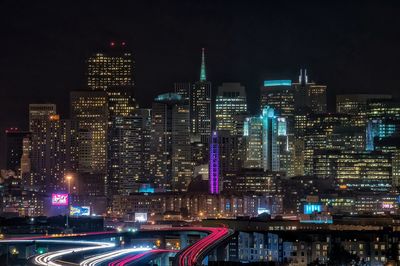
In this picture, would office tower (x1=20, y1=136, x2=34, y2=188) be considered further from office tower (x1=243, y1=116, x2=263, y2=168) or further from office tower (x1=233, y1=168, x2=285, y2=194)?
office tower (x1=243, y1=116, x2=263, y2=168)

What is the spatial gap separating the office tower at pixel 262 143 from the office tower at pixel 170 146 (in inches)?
266

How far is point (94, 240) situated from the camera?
78750 millimetres

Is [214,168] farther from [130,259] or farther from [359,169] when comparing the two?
[130,259]

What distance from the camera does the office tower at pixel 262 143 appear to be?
14875 cm

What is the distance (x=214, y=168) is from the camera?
13800cm

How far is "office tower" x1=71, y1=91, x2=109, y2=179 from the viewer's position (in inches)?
5679

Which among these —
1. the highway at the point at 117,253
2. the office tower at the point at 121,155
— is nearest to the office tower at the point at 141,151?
the office tower at the point at 121,155

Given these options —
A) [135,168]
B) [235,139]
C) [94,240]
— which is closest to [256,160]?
[235,139]

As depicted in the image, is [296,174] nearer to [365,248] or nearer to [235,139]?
[235,139]

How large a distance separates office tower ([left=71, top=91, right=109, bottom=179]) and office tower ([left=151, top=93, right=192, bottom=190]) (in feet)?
19.0

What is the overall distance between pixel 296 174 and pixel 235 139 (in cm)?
984

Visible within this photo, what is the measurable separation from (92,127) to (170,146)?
9004 mm

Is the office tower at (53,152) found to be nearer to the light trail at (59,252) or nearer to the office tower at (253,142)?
the office tower at (253,142)

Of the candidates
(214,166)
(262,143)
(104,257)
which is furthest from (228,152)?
(104,257)
